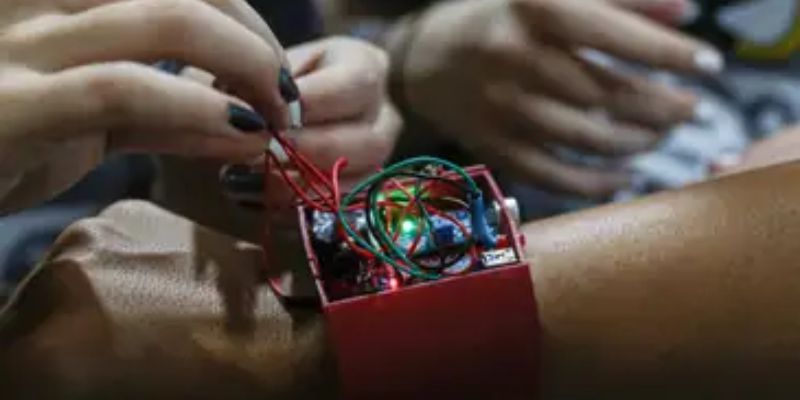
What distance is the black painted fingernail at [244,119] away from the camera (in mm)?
566

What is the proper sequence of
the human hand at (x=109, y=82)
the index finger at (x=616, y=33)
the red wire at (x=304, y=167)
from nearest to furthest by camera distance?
the human hand at (x=109, y=82), the red wire at (x=304, y=167), the index finger at (x=616, y=33)

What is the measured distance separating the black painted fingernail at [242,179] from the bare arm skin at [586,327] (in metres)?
0.08

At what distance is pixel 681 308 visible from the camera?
612 mm

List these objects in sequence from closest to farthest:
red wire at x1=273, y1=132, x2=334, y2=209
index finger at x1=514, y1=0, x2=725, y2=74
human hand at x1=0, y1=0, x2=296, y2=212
Result: human hand at x1=0, y1=0, x2=296, y2=212 < red wire at x1=273, y1=132, x2=334, y2=209 < index finger at x1=514, y1=0, x2=725, y2=74

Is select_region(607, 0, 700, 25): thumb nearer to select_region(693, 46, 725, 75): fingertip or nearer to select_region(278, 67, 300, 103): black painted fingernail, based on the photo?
select_region(693, 46, 725, 75): fingertip

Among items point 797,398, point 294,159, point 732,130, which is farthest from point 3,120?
point 732,130

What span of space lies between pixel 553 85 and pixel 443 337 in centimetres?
46

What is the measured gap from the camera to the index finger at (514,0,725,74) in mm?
929

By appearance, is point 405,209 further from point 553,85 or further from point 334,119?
point 553,85

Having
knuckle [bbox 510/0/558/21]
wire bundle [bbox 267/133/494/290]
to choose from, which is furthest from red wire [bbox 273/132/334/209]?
knuckle [bbox 510/0/558/21]

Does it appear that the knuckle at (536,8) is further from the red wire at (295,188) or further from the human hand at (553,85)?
the red wire at (295,188)

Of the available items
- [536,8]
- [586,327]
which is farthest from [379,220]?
[536,8]

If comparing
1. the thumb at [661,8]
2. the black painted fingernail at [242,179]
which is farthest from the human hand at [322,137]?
the thumb at [661,8]

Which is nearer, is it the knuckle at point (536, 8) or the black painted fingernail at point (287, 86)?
the black painted fingernail at point (287, 86)
